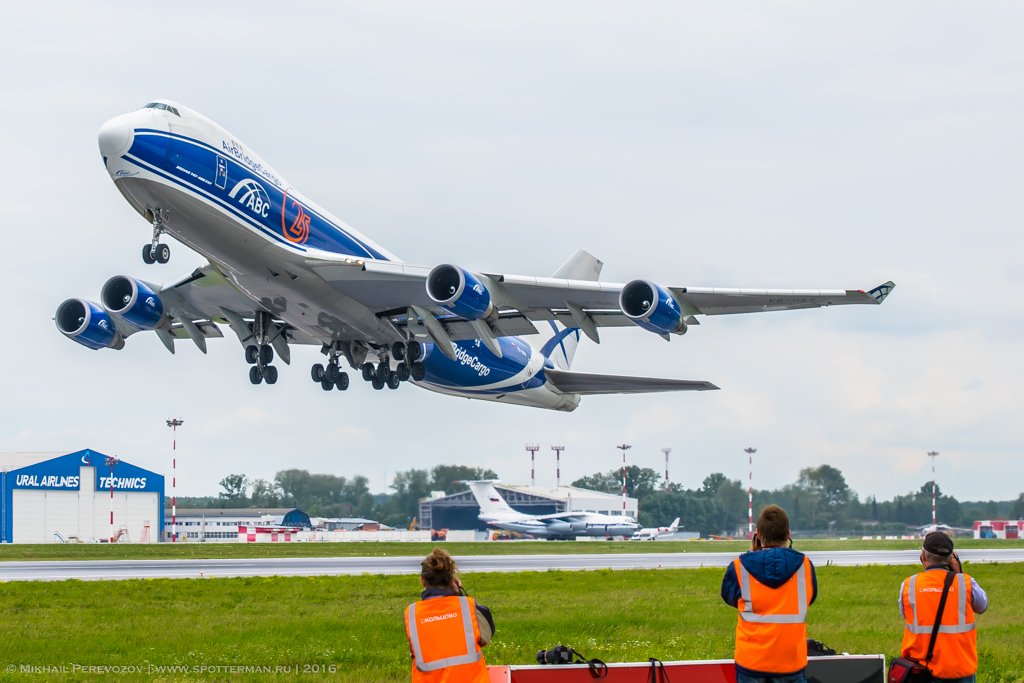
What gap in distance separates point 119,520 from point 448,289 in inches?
2698

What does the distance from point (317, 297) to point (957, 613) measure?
78.8ft

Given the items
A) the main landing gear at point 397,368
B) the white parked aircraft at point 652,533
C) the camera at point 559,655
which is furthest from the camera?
the white parked aircraft at point 652,533

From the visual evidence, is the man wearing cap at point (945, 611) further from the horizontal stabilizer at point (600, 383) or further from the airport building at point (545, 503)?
the airport building at point (545, 503)

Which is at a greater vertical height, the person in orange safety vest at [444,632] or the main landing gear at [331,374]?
the main landing gear at [331,374]

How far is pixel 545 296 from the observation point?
104 ft

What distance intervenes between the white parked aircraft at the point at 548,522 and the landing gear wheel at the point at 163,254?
69972mm

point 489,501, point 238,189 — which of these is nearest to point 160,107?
point 238,189

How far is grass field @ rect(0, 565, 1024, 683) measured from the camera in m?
17.5

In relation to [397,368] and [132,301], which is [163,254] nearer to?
[132,301]

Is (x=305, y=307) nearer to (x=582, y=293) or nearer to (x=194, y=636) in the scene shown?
(x=582, y=293)

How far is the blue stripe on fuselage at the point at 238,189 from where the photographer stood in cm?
2641

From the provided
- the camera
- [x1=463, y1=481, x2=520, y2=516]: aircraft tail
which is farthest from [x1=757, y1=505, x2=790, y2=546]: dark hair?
[x1=463, y1=481, x2=520, y2=516]: aircraft tail

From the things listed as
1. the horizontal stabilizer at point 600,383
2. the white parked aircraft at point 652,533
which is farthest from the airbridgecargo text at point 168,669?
the white parked aircraft at point 652,533

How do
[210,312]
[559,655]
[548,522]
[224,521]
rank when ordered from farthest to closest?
[224,521] → [548,522] → [210,312] → [559,655]
